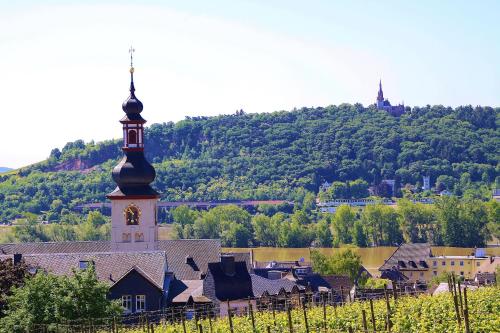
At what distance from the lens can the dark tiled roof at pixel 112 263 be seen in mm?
60344

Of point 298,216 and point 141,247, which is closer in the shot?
point 141,247

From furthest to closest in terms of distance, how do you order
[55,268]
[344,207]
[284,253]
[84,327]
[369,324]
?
[344,207] < [284,253] < [55,268] < [84,327] < [369,324]

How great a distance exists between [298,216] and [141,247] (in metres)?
106

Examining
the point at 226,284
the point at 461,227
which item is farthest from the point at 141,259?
the point at 461,227

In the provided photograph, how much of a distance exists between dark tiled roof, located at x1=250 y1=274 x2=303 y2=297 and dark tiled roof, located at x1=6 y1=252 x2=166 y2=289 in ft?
20.0

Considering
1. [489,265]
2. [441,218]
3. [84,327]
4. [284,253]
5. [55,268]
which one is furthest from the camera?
[441,218]

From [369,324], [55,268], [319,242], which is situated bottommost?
[369,324]

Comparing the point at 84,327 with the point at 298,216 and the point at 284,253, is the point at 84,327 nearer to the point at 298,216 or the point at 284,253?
the point at 284,253

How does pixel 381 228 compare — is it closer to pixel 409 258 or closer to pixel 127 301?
pixel 409 258

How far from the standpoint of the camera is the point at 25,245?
234ft

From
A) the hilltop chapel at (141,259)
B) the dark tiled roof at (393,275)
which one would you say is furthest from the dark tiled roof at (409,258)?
the hilltop chapel at (141,259)

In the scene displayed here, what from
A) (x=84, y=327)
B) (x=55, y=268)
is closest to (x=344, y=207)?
(x=55, y=268)

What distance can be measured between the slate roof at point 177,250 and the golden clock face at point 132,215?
1717mm

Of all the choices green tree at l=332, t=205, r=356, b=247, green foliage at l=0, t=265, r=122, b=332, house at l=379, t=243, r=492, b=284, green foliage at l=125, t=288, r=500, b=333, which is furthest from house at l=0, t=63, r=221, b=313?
green tree at l=332, t=205, r=356, b=247
